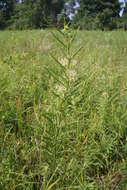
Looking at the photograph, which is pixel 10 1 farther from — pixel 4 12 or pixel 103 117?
pixel 103 117

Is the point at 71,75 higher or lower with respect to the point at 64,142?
higher

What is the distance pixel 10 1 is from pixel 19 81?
3659 centimetres

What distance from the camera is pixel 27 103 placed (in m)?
1.77

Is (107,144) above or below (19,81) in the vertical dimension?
below

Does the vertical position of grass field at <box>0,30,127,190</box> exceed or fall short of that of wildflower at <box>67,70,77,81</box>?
it falls short

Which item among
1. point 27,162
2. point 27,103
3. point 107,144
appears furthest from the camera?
point 27,103

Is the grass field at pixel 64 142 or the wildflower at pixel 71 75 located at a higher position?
the wildflower at pixel 71 75

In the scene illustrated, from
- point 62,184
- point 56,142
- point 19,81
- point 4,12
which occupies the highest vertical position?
point 4,12

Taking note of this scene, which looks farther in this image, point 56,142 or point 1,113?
point 1,113

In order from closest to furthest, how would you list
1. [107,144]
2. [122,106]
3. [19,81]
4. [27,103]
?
[107,144], [122,106], [27,103], [19,81]

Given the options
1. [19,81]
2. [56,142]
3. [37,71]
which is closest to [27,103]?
[19,81]

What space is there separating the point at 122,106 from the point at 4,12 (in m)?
35.8

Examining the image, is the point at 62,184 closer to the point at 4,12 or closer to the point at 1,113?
the point at 1,113

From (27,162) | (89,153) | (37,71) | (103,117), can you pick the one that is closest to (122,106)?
(103,117)
